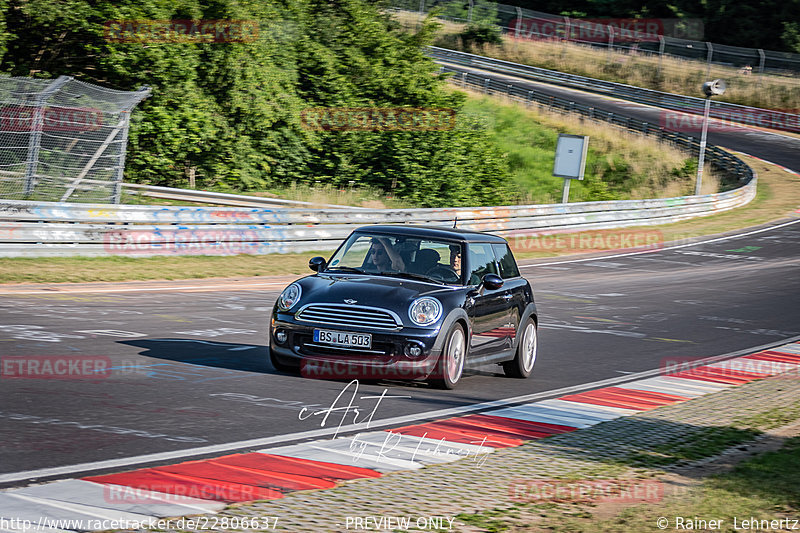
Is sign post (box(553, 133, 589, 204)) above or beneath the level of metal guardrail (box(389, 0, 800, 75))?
beneath

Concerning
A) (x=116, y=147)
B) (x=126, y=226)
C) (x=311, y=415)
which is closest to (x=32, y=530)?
(x=311, y=415)

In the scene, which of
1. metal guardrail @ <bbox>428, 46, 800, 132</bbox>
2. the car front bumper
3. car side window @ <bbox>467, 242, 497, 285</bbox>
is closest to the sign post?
car side window @ <bbox>467, 242, 497, 285</bbox>

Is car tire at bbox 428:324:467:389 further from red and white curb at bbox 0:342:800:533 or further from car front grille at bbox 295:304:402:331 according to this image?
red and white curb at bbox 0:342:800:533

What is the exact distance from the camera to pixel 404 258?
1023cm

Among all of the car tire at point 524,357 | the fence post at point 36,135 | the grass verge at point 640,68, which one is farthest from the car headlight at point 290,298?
the grass verge at point 640,68

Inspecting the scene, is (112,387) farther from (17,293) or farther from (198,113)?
(198,113)

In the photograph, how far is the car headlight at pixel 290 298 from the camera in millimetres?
9461

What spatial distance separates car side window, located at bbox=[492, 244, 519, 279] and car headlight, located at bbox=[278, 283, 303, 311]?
2.62m

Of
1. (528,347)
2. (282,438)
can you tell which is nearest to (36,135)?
(528,347)

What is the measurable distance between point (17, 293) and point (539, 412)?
880cm

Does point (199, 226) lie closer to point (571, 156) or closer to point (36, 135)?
point (36, 135)

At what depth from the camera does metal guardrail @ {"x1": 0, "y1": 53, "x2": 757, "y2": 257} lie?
694 inches

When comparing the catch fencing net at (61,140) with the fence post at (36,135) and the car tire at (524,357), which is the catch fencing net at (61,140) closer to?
the fence post at (36,135)

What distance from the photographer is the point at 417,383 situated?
32.9ft
